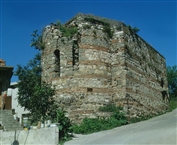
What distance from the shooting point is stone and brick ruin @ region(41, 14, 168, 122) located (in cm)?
1675

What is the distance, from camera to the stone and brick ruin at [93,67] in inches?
659

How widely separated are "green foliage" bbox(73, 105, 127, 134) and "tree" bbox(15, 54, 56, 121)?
175cm

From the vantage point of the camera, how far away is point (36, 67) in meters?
19.7

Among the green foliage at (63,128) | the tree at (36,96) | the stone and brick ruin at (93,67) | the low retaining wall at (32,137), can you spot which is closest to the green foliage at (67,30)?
the stone and brick ruin at (93,67)

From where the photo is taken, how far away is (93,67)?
56.3 feet

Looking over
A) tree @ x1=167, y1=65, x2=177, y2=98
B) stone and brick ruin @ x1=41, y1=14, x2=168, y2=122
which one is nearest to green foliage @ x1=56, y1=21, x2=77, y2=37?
stone and brick ruin @ x1=41, y1=14, x2=168, y2=122

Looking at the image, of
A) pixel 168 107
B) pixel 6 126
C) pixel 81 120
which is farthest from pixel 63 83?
pixel 168 107

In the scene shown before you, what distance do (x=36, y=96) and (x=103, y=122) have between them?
13.6ft

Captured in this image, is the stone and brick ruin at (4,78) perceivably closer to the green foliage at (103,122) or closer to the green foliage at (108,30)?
the green foliage at (103,122)

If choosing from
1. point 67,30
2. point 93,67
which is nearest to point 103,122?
point 93,67

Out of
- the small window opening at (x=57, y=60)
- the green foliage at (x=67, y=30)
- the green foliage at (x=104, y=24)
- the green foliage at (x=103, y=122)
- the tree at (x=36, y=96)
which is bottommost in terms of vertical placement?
the green foliage at (x=103, y=122)

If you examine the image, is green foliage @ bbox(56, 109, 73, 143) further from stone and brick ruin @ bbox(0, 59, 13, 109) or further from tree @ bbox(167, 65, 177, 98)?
tree @ bbox(167, 65, 177, 98)

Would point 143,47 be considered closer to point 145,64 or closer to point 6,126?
point 145,64

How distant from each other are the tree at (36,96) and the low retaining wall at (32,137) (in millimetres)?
2227
